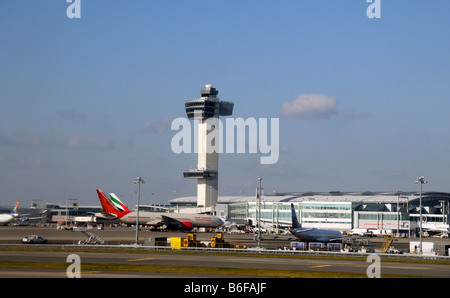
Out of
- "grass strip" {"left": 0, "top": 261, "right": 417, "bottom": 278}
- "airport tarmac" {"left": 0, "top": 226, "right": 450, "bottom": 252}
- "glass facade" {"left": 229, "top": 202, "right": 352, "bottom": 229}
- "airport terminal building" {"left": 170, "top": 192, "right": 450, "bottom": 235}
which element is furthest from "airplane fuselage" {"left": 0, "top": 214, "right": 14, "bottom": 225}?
"grass strip" {"left": 0, "top": 261, "right": 417, "bottom": 278}

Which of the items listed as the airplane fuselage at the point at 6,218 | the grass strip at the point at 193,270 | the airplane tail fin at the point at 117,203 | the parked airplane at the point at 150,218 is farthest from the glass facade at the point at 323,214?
the grass strip at the point at 193,270

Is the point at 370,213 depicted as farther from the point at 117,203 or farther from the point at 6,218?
the point at 6,218

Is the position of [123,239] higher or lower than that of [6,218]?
lower

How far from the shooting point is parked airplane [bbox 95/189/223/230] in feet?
479

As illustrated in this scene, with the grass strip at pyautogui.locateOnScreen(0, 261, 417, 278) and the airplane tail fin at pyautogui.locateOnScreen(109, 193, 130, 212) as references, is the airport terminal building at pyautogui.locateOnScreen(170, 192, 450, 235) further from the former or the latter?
the grass strip at pyautogui.locateOnScreen(0, 261, 417, 278)

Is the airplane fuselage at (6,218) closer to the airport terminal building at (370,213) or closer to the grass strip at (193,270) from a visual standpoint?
the airport terminal building at (370,213)

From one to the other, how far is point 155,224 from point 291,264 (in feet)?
321

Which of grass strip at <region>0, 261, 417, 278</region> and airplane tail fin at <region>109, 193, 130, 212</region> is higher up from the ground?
airplane tail fin at <region>109, 193, 130, 212</region>

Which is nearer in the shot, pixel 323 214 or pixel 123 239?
pixel 123 239

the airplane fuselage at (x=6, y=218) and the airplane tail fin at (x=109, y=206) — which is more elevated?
the airplane tail fin at (x=109, y=206)

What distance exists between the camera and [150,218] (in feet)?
497

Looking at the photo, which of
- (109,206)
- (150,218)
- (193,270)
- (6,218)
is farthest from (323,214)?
(193,270)

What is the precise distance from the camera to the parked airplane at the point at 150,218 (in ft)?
479
